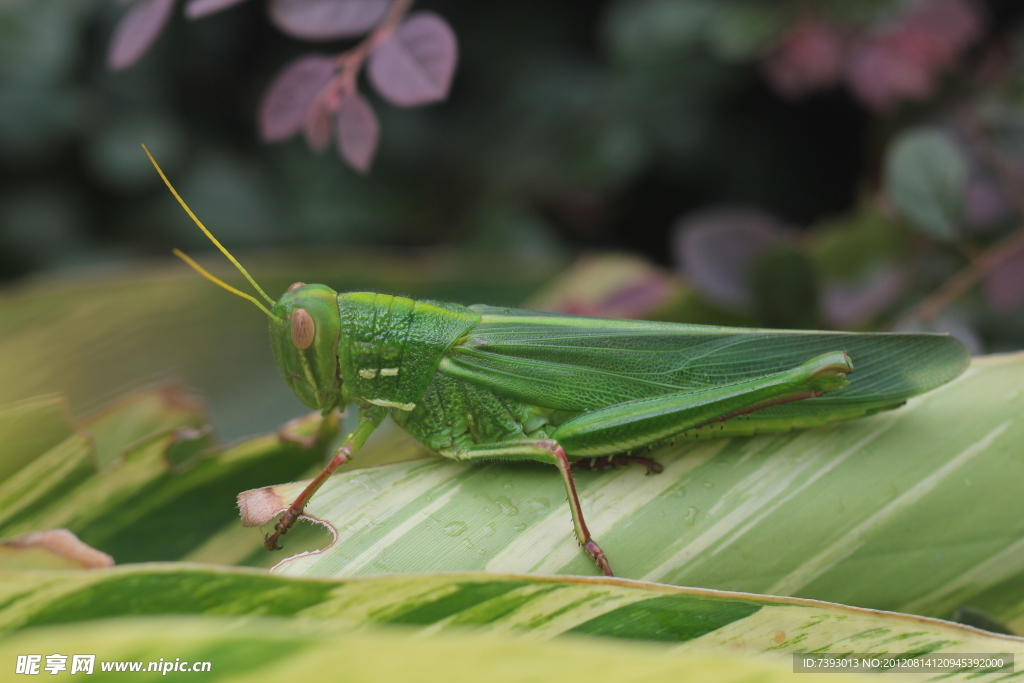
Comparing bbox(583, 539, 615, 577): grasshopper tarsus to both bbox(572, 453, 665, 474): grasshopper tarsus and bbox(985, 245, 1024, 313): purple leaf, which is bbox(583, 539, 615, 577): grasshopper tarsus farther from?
bbox(985, 245, 1024, 313): purple leaf

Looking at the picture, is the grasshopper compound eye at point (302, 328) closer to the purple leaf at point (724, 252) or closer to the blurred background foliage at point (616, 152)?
the blurred background foliage at point (616, 152)

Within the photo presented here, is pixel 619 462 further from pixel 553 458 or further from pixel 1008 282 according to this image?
pixel 1008 282

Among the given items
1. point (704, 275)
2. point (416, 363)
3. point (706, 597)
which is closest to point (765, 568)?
point (706, 597)

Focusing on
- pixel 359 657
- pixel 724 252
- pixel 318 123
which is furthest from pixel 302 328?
pixel 724 252

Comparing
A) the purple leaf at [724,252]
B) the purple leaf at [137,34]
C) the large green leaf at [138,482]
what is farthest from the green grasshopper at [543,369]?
the purple leaf at [724,252]

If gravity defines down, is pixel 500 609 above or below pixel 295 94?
below

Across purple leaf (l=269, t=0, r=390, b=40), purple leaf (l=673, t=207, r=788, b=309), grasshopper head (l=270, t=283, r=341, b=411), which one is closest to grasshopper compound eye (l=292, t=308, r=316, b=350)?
grasshopper head (l=270, t=283, r=341, b=411)
